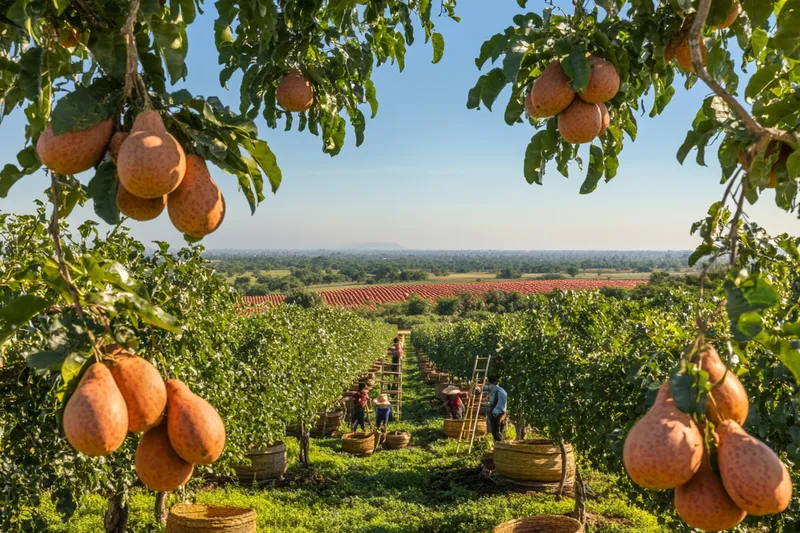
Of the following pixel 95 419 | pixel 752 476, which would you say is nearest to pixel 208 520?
pixel 95 419

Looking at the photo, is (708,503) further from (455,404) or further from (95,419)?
(455,404)

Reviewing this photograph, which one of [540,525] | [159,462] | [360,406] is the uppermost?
[159,462]

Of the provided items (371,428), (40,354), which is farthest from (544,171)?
(371,428)

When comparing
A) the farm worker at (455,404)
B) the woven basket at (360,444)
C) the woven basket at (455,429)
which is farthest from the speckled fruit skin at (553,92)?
the farm worker at (455,404)

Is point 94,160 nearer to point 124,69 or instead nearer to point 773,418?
point 124,69

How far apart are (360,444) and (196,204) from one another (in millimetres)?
11417

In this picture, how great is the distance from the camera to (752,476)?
997 millimetres

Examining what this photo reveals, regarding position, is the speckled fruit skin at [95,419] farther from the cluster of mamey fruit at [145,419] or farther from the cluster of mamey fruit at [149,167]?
the cluster of mamey fruit at [149,167]

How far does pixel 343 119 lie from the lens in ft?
8.95

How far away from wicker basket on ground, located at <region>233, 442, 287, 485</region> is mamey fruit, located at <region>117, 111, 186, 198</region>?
913 cm

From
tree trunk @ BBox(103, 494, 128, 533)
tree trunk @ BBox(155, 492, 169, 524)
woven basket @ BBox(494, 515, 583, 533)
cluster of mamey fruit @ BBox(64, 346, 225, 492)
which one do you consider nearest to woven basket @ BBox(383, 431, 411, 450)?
woven basket @ BBox(494, 515, 583, 533)

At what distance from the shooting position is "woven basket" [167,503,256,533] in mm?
5984

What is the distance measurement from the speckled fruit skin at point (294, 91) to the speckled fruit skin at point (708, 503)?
1.86 m

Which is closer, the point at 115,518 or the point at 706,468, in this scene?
the point at 706,468
